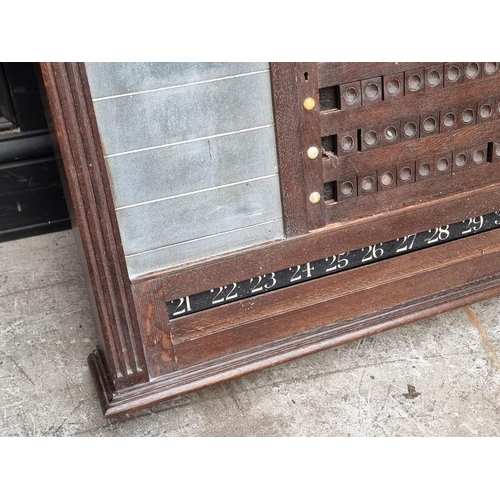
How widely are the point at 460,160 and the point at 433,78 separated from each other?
0.23m

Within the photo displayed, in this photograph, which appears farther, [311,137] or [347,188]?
[347,188]

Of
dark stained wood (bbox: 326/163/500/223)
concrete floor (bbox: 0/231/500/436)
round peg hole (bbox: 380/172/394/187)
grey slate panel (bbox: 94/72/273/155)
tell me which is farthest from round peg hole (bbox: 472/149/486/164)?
grey slate panel (bbox: 94/72/273/155)

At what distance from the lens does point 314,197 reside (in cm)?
170

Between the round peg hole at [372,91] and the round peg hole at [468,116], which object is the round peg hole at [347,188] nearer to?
the round peg hole at [372,91]

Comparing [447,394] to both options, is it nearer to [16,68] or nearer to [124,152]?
[124,152]

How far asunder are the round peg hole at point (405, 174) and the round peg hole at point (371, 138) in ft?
0.36

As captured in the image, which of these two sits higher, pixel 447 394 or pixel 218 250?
pixel 218 250

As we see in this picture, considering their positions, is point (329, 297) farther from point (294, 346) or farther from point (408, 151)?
point (408, 151)

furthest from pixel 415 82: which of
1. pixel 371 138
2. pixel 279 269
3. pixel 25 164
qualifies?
pixel 25 164

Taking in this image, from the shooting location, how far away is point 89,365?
74.4 inches

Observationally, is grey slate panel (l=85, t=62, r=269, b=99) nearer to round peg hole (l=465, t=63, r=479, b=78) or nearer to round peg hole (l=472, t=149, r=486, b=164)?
round peg hole (l=465, t=63, r=479, b=78)

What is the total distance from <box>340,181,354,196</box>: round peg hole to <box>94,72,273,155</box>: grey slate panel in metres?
0.25
